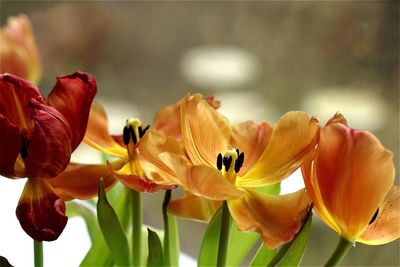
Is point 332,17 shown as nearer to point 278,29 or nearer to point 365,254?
point 278,29

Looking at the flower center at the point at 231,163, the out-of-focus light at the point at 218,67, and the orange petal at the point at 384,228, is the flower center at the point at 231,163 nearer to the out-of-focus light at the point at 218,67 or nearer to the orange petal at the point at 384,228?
the orange petal at the point at 384,228

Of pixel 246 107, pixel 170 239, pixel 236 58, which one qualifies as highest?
pixel 170 239

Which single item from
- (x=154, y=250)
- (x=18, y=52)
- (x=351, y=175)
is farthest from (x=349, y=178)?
(x=18, y=52)

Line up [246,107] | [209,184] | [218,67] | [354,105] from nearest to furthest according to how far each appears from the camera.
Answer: [209,184], [354,105], [246,107], [218,67]

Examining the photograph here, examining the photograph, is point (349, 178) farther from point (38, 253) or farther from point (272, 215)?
point (38, 253)

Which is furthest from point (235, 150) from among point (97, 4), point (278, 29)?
point (97, 4)

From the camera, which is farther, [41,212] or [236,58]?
[236,58]

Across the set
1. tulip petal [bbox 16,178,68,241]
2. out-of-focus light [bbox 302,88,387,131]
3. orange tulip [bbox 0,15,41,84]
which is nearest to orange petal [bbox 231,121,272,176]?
tulip petal [bbox 16,178,68,241]
